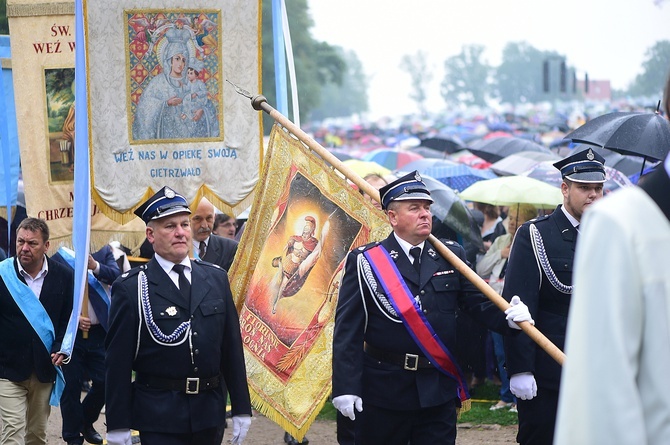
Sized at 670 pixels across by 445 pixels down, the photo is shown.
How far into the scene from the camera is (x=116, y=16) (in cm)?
684

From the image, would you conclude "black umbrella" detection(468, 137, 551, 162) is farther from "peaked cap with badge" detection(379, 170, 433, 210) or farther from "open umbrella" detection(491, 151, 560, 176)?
"peaked cap with badge" detection(379, 170, 433, 210)

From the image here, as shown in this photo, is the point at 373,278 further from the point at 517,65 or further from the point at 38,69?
the point at 517,65

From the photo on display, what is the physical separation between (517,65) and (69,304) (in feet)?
608

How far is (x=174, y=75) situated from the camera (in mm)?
7023

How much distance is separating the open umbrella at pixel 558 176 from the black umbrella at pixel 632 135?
70.8 inches

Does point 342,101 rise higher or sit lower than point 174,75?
higher

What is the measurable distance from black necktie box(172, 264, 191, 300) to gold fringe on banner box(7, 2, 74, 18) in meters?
2.59

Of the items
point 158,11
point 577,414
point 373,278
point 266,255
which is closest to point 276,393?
point 266,255

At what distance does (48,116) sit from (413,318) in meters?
3.14

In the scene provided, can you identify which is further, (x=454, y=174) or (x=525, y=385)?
(x=454, y=174)

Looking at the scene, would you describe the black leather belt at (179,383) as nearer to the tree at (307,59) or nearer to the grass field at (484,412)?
the grass field at (484,412)

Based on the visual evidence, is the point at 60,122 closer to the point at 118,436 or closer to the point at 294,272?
the point at 294,272

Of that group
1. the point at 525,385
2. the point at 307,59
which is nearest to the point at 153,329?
the point at 525,385

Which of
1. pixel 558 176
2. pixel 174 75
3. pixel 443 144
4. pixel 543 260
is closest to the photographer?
pixel 543 260
